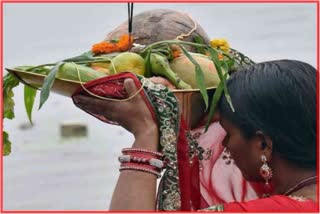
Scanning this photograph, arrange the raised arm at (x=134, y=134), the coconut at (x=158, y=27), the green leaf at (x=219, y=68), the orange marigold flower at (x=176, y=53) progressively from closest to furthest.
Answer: the raised arm at (x=134, y=134) → the green leaf at (x=219, y=68) → the orange marigold flower at (x=176, y=53) → the coconut at (x=158, y=27)

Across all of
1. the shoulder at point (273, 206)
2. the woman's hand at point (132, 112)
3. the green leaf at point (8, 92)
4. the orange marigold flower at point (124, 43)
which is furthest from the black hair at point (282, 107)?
the green leaf at point (8, 92)

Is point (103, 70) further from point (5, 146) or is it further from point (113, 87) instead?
point (5, 146)

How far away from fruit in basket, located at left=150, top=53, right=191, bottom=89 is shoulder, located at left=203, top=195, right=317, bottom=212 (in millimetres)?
312

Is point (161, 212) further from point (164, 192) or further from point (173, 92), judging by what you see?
point (173, 92)

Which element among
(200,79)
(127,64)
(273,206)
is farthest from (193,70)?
(273,206)

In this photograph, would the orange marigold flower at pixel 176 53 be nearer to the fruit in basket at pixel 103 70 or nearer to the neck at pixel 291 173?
the fruit in basket at pixel 103 70

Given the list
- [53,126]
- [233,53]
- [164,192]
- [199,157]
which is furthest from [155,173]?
[53,126]

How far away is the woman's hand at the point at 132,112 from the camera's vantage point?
7.63 ft

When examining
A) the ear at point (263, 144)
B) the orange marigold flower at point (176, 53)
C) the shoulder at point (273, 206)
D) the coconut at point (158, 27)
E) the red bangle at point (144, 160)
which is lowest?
the shoulder at point (273, 206)

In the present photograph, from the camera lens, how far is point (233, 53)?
8.52 feet

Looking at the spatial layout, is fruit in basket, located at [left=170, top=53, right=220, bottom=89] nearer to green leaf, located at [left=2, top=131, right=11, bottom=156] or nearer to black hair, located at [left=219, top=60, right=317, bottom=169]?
black hair, located at [left=219, top=60, right=317, bottom=169]

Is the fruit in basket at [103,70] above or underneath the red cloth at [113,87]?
above

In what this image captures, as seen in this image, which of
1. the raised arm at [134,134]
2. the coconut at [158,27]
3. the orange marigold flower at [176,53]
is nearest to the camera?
the raised arm at [134,134]

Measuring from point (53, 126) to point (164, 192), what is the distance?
13.7 ft
